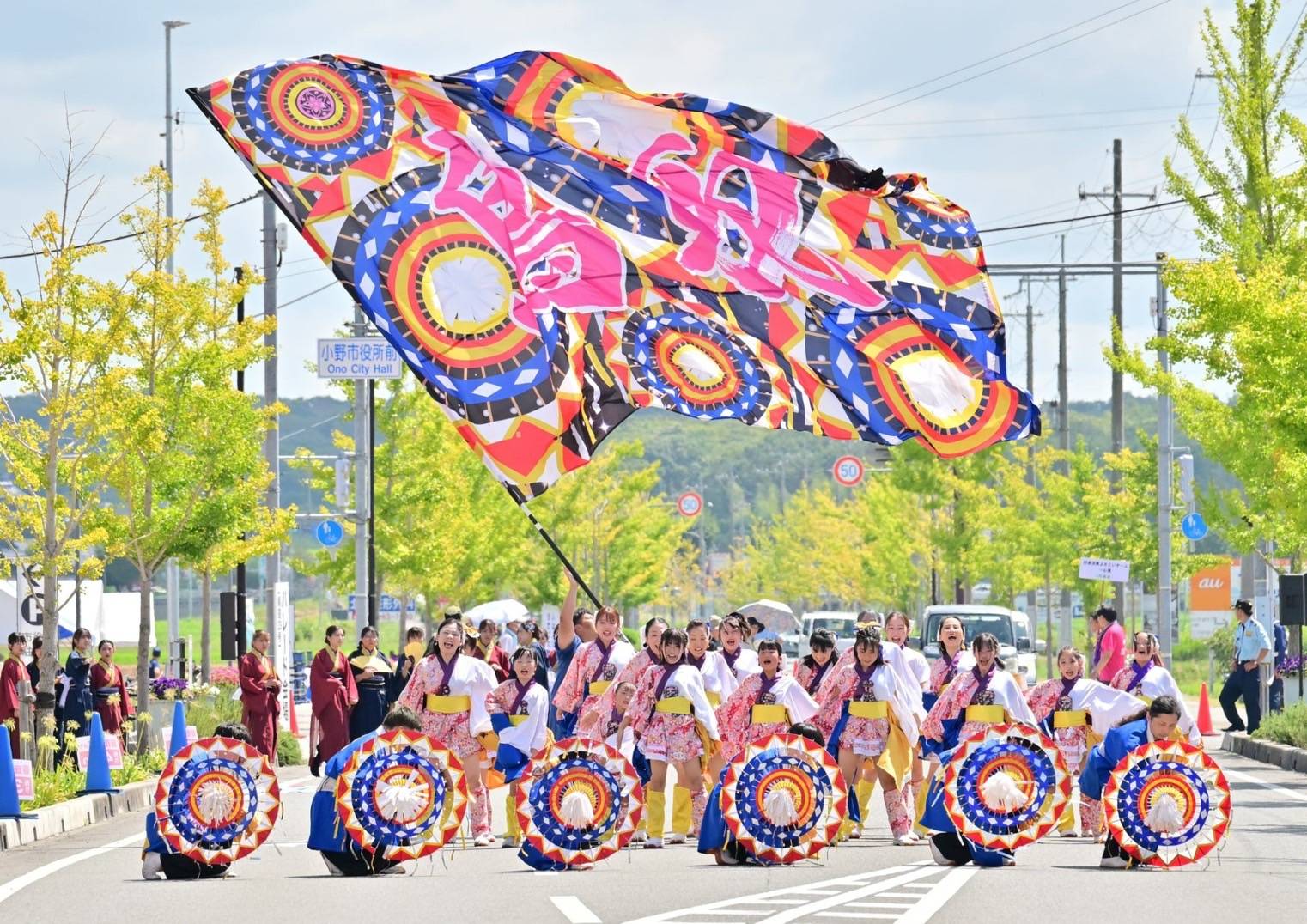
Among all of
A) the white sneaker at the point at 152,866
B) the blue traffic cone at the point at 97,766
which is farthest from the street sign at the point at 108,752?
the white sneaker at the point at 152,866

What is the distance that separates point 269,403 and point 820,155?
1339 centimetres

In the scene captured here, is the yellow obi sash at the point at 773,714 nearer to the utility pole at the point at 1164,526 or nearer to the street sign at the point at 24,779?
the street sign at the point at 24,779

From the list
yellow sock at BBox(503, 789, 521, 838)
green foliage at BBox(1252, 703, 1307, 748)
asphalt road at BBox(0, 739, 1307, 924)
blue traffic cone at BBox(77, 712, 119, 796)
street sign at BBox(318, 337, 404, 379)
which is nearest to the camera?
asphalt road at BBox(0, 739, 1307, 924)

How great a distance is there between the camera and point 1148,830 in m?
13.8

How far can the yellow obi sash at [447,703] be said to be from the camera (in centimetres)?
1659

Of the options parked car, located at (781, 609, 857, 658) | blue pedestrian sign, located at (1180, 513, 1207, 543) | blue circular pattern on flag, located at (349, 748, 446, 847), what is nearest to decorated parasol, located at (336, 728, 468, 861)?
blue circular pattern on flag, located at (349, 748, 446, 847)

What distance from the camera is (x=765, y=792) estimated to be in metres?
14.2

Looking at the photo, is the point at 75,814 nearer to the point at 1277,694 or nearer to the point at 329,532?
the point at 1277,694

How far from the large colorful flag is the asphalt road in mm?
4836

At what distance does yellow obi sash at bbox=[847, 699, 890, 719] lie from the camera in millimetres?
16312

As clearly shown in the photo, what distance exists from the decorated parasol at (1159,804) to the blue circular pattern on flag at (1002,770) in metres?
0.46

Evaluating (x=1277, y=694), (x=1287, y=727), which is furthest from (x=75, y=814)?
(x=1277, y=694)

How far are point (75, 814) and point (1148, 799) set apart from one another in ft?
30.6

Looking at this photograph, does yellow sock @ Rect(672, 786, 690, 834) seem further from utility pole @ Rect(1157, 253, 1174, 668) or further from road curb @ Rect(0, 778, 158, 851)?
utility pole @ Rect(1157, 253, 1174, 668)
